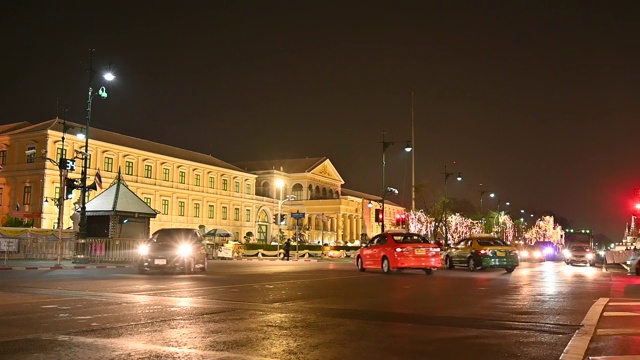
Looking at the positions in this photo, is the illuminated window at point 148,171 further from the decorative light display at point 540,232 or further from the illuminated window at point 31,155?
the decorative light display at point 540,232

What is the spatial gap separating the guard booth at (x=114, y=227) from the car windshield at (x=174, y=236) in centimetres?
1024

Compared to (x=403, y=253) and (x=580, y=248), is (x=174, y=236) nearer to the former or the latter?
(x=403, y=253)

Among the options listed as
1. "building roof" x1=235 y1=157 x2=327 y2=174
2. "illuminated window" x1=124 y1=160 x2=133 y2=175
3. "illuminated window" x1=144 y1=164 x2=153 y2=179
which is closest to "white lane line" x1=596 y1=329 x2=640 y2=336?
"illuminated window" x1=124 y1=160 x2=133 y2=175

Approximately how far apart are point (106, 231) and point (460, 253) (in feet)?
67.2

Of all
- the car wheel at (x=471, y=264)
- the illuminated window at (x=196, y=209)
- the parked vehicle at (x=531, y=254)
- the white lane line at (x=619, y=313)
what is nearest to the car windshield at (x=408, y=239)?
the car wheel at (x=471, y=264)

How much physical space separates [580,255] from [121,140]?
57246 millimetres

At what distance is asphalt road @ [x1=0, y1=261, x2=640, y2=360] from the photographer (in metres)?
7.26

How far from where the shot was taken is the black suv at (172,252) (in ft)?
76.5

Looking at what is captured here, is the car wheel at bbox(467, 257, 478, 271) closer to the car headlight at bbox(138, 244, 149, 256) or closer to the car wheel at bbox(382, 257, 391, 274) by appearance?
the car wheel at bbox(382, 257, 391, 274)

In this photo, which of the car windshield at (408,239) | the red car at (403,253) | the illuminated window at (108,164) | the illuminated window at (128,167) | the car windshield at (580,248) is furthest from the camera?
the illuminated window at (128,167)

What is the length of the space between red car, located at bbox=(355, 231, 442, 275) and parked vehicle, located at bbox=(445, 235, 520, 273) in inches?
163

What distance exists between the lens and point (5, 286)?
16375 mm

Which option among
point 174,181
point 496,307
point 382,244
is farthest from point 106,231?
point 174,181

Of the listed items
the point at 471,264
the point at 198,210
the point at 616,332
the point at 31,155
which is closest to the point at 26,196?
the point at 31,155
